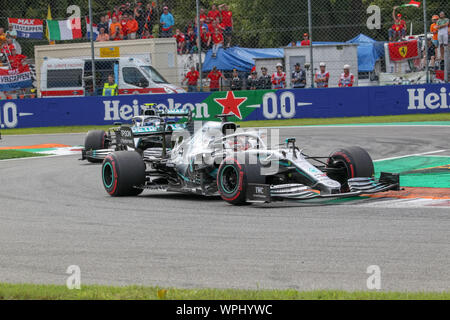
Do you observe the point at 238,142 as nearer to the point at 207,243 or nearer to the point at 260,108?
the point at 207,243

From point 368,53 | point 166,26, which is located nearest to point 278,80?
point 166,26

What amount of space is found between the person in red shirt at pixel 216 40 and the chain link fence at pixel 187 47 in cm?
3

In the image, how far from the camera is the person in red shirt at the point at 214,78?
2439 centimetres

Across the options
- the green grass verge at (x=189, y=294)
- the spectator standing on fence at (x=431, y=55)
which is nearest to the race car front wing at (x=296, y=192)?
the green grass verge at (x=189, y=294)

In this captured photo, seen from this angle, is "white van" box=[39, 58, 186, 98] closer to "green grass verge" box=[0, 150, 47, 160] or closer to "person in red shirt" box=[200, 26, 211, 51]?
"person in red shirt" box=[200, 26, 211, 51]

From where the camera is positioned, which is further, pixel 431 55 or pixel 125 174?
pixel 431 55

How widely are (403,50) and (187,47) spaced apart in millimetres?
7065

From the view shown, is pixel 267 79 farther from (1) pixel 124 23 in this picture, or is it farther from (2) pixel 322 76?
(1) pixel 124 23

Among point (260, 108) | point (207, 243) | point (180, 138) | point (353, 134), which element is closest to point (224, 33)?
point (260, 108)

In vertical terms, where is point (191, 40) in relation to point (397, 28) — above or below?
below

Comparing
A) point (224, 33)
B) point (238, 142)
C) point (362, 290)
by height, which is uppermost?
point (224, 33)

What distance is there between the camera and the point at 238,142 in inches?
411

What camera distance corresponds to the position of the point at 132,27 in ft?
86.9
